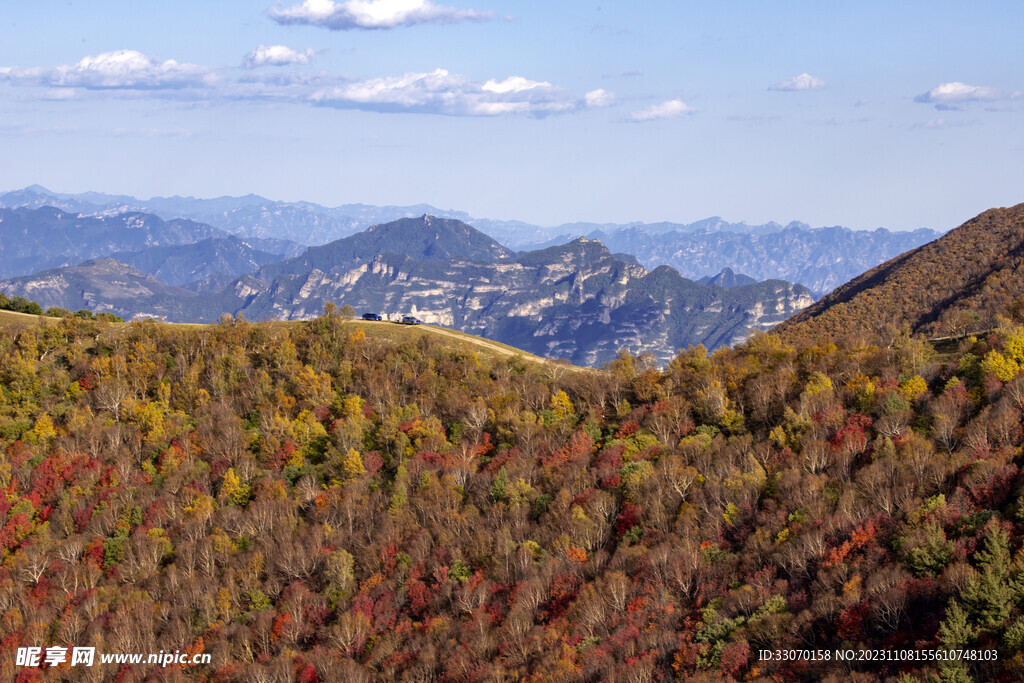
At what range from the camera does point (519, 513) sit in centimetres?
9394

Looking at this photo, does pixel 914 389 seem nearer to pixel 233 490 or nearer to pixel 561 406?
pixel 561 406

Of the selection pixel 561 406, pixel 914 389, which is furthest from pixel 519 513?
pixel 914 389

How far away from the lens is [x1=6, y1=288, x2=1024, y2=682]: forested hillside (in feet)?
200

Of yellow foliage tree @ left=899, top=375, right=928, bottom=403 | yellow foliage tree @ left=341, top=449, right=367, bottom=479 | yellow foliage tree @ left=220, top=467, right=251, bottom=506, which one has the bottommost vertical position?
yellow foliage tree @ left=220, top=467, right=251, bottom=506

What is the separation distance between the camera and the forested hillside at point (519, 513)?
60906 mm

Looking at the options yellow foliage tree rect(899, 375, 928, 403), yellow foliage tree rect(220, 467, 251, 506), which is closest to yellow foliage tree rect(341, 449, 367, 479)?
yellow foliage tree rect(220, 467, 251, 506)

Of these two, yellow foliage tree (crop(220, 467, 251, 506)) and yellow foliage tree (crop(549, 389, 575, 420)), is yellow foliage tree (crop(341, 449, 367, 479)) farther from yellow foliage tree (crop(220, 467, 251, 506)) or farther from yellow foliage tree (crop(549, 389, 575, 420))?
yellow foliage tree (crop(549, 389, 575, 420))

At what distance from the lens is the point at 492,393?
132m

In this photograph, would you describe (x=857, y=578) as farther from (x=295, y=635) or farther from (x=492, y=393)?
(x=492, y=393)

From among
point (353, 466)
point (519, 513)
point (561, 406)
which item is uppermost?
point (561, 406)

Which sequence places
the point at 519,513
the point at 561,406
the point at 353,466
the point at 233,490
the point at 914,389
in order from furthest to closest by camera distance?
the point at 561,406 → the point at 353,466 → the point at 233,490 → the point at 914,389 → the point at 519,513

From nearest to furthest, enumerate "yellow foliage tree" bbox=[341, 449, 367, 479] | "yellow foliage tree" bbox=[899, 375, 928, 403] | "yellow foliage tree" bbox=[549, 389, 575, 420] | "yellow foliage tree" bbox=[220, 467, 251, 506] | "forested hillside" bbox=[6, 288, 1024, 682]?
"forested hillside" bbox=[6, 288, 1024, 682] < "yellow foliage tree" bbox=[899, 375, 928, 403] < "yellow foliage tree" bbox=[220, 467, 251, 506] < "yellow foliage tree" bbox=[341, 449, 367, 479] < "yellow foliage tree" bbox=[549, 389, 575, 420]

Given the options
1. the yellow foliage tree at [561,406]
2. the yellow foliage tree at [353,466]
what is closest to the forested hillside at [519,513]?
the yellow foliage tree at [561,406]

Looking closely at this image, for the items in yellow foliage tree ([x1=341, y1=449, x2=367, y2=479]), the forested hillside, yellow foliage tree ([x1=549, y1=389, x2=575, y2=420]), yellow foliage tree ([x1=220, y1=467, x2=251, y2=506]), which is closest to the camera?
the forested hillside
